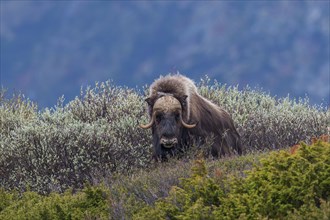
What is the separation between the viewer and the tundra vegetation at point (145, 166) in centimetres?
755

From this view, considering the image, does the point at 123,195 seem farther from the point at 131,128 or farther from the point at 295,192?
the point at 131,128

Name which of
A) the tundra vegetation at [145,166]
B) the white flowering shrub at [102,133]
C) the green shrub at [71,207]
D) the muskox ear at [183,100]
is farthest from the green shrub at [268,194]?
the muskox ear at [183,100]

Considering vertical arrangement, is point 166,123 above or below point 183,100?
below

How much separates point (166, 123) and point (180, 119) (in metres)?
0.31

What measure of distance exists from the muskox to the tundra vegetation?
0.37 metres

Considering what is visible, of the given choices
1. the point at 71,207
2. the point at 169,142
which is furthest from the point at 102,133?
the point at 71,207

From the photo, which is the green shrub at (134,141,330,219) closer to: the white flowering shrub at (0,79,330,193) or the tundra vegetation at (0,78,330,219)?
the tundra vegetation at (0,78,330,219)

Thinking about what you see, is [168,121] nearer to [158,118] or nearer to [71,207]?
[158,118]

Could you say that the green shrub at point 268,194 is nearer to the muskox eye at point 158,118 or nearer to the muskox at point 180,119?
the muskox at point 180,119

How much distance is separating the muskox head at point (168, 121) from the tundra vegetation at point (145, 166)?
376 millimetres

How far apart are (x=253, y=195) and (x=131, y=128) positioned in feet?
30.7

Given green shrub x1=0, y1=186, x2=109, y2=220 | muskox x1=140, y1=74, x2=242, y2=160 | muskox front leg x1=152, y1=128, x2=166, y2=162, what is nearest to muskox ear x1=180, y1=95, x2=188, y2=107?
muskox x1=140, y1=74, x2=242, y2=160

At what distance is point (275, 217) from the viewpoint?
24.2 feet

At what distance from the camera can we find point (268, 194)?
7.49 m
